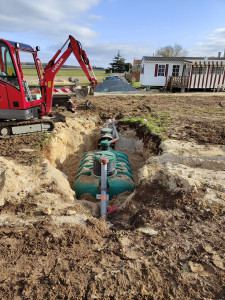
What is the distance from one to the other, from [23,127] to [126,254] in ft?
22.6

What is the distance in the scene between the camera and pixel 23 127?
28.5 feet

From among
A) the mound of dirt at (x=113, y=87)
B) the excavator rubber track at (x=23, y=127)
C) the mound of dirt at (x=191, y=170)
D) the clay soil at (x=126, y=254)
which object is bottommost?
the clay soil at (x=126, y=254)

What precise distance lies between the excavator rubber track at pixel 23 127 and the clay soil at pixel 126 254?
181 inches

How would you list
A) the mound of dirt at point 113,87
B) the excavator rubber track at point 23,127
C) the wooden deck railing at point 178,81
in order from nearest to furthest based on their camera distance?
1. the excavator rubber track at point 23,127
2. the wooden deck railing at point 178,81
3. the mound of dirt at point 113,87

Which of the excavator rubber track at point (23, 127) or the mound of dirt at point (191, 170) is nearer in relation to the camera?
the mound of dirt at point (191, 170)

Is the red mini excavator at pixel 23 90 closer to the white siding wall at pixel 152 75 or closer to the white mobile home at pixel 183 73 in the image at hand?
the white mobile home at pixel 183 73

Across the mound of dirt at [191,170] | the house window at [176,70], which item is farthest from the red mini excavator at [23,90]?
the house window at [176,70]

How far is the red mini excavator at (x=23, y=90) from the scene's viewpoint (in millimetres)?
7812

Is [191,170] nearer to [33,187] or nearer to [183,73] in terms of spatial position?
[33,187]

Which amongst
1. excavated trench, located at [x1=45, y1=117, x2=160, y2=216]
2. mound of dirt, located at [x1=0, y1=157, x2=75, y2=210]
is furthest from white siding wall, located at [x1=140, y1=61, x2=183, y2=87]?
mound of dirt, located at [x1=0, y1=157, x2=75, y2=210]

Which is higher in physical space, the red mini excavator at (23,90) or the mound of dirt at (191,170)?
the red mini excavator at (23,90)

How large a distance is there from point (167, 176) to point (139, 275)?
116 inches

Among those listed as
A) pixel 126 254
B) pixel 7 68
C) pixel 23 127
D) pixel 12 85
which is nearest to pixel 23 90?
pixel 12 85

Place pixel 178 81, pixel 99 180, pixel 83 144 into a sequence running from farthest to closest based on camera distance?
pixel 178 81, pixel 83 144, pixel 99 180
